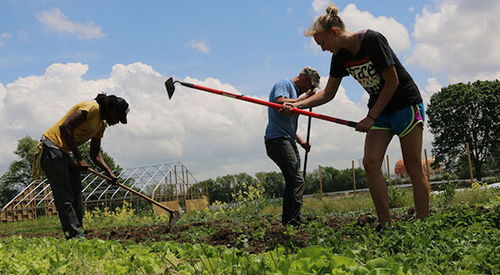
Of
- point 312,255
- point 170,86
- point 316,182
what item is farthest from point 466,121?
point 312,255

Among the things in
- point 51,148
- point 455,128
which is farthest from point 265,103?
point 455,128

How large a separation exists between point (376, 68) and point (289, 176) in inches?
66.2

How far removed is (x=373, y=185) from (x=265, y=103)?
1.51m

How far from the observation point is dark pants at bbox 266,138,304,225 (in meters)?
5.02

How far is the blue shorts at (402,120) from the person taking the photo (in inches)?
152

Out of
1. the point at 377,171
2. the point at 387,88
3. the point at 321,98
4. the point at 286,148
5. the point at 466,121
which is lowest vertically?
the point at 377,171

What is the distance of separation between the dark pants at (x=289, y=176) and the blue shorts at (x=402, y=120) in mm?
1309

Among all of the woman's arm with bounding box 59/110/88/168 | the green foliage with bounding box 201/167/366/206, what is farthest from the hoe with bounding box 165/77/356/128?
the green foliage with bounding box 201/167/366/206

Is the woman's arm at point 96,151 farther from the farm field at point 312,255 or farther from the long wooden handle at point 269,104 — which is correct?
the farm field at point 312,255

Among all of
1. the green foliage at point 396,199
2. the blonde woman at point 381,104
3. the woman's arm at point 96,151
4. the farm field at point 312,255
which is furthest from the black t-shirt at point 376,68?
the green foliage at point 396,199

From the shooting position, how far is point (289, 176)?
508 cm

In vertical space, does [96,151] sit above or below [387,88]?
below

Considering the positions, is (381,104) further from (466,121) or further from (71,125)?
(466,121)

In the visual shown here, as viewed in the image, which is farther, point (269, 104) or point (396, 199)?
point (396, 199)
